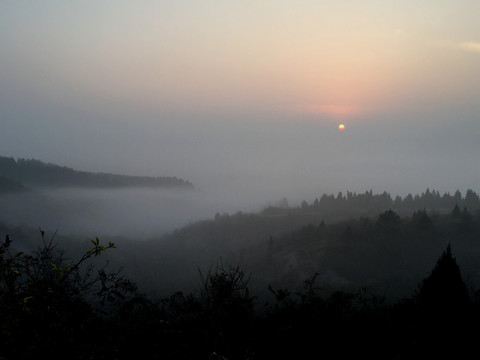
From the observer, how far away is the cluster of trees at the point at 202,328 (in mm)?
4723

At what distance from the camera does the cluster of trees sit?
15.5 feet

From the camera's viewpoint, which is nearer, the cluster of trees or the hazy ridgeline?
the cluster of trees

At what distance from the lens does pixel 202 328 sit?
834 cm

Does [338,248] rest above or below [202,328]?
below

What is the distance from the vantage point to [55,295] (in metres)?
5.10

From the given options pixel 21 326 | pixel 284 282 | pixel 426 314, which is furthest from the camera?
pixel 284 282

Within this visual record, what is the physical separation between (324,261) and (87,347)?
109 meters

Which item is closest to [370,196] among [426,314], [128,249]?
[128,249]

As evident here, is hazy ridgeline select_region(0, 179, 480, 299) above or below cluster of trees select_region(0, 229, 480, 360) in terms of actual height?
Result: below

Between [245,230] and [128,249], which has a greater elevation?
[245,230]

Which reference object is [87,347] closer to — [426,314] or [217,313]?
[217,313]

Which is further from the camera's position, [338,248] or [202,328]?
[338,248]

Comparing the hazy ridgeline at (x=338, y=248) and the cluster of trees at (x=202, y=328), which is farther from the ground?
the cluster of trees at (x=202, y=328)

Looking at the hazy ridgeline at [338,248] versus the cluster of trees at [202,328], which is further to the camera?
the hazy ridgeline at [338,248]
